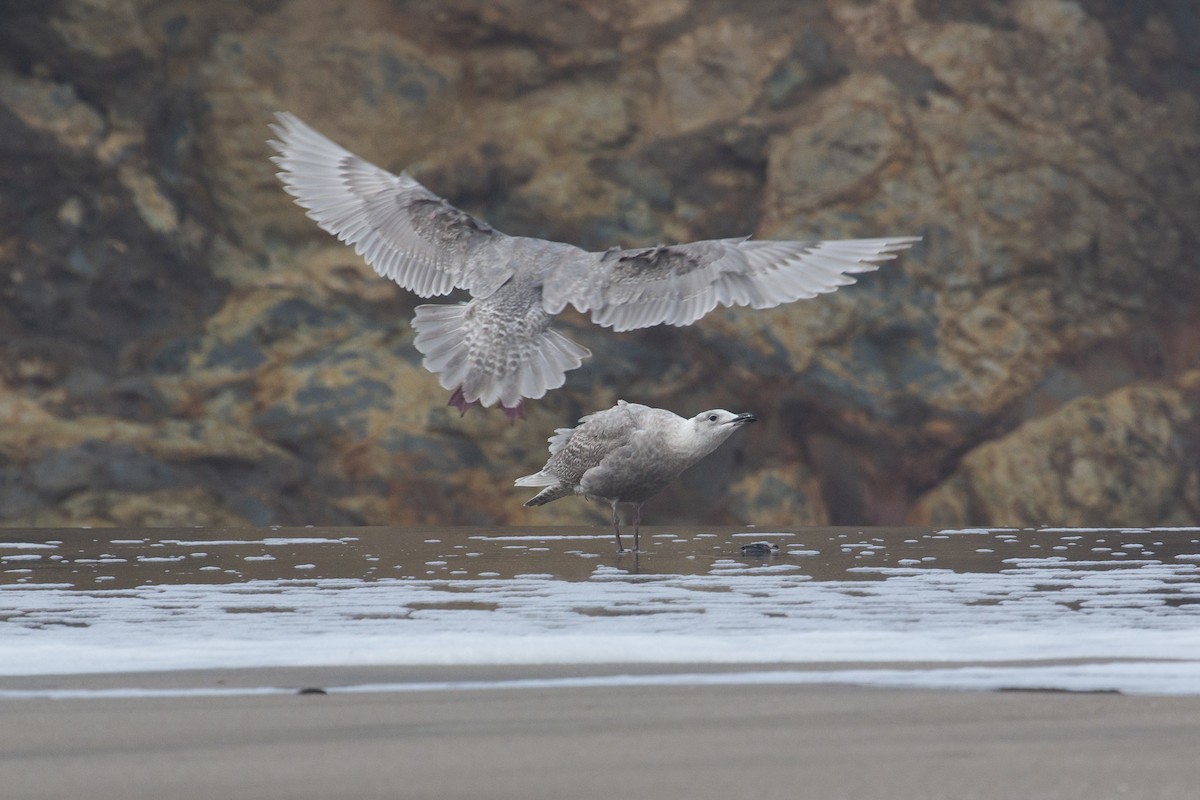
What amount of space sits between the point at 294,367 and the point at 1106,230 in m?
6.43

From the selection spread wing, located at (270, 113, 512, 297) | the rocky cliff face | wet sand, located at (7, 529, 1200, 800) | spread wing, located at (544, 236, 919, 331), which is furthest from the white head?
the rocky cliff face

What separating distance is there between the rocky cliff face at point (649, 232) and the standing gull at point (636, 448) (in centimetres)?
386

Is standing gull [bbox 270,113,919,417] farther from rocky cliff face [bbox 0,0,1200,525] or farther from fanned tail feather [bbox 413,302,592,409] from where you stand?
rocky cliff face [bbox 0,0,1200,525]

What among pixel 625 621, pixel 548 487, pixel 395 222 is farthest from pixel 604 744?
pixel 395 222

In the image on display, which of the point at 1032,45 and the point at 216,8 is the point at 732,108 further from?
the point at 216,8

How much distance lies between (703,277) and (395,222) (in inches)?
65.0

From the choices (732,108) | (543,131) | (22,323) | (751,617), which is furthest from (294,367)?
(751,617)

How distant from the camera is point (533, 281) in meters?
7.31

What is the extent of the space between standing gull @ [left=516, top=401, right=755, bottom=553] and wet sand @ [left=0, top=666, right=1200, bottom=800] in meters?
3.46

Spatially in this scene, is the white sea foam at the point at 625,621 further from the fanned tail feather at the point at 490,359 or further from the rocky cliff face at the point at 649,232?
the rocky cliff face at the point at 649,232

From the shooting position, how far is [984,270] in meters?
12.4

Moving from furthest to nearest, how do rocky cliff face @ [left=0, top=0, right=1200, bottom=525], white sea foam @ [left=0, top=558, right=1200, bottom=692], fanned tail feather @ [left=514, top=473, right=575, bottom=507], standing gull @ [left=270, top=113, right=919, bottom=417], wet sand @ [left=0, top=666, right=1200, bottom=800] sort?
rocky cliff face @ [left=0, top=0, right=1200, bottom=525]
fanned tail feather @ [left=514, top=473, right=575, bottom=507]
standing gull @ [left=270, top=113, right=919, bottom=417]
white sea foam @ [left=0, top=558, right=1200, bottom=692]
wet sand @ [left=0, top=666, right=1200, bottom=800]

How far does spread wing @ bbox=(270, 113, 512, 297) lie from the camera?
7594 millimetres

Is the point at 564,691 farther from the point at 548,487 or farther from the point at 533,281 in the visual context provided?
the point at 548,487
